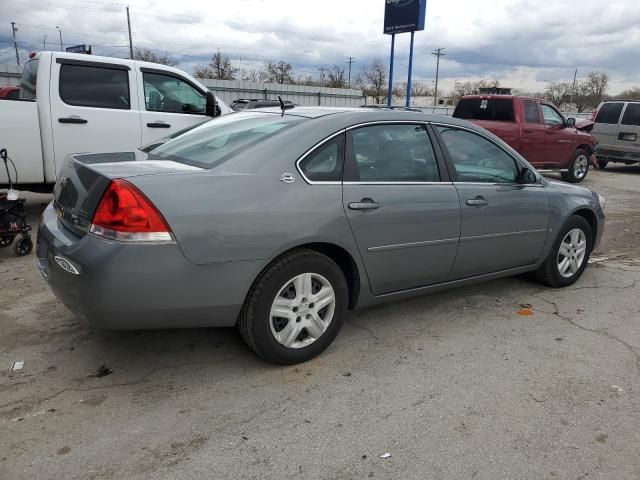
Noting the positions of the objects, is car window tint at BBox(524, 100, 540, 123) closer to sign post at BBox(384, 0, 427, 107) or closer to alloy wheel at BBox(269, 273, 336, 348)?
sign post at BBox(384, 0, 427, 107)

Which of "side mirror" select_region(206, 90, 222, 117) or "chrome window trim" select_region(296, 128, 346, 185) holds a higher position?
"side mirror" select_region(206, 90, 222, 117)

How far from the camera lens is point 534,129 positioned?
11.7 metres

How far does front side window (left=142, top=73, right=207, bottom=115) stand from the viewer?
7.21 m

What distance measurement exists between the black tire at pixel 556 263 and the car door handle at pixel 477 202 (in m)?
1.13

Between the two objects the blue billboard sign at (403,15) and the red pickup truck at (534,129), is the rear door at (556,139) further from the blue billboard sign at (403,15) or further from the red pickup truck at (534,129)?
the blue billboard sign at (403,15)

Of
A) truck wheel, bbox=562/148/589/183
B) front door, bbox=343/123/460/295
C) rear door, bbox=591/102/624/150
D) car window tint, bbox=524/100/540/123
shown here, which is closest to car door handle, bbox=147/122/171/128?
front door, bbox=343/123/460/295

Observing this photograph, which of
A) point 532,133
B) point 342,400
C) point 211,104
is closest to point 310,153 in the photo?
point 342,400

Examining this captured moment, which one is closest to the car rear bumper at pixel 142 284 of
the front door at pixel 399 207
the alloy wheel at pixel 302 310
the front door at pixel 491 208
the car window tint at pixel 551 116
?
the alloy wheel at pixel 302 310

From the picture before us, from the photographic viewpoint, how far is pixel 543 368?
3.40 m

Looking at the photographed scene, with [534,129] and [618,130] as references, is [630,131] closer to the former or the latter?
[618,130]

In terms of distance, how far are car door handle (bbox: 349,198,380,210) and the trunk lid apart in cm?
94

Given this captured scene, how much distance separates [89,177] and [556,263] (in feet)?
12.8

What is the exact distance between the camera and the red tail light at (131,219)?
2.67 metres

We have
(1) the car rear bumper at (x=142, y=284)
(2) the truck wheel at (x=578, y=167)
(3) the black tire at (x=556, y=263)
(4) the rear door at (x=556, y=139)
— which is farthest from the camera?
(2) the truck wheel at (x=578, y=167)
